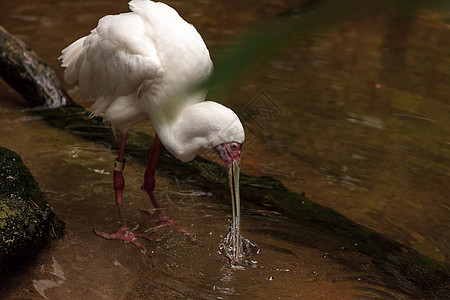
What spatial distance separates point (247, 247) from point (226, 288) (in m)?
0.43

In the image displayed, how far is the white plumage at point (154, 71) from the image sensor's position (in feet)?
9.77

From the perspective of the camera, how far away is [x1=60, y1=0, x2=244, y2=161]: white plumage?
298cm

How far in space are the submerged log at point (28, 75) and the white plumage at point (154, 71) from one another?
1665 millimetres

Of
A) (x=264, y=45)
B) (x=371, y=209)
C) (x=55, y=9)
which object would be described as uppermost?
(x=264, y=45)

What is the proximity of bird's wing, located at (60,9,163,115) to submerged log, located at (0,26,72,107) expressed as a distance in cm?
144

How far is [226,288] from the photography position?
10.1ft

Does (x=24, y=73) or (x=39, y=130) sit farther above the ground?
(x=24, y=73)

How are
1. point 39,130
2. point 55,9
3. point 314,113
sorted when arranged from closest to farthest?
point 39,130, point 314,113, point 55,9

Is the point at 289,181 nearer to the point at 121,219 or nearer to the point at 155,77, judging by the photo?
the point at 121,219

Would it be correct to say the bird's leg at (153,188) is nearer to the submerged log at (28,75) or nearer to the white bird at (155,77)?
the white bird at (155,77)

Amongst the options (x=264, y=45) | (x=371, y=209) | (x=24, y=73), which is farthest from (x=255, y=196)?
(x=264, y=45)

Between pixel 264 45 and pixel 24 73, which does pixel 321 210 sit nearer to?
pixel 24 73


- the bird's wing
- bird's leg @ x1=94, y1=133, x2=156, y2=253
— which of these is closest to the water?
bird's leg @ x1=94, y1=133, x2=156, y2=253

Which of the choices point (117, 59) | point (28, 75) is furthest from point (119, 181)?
point (28, 75)
